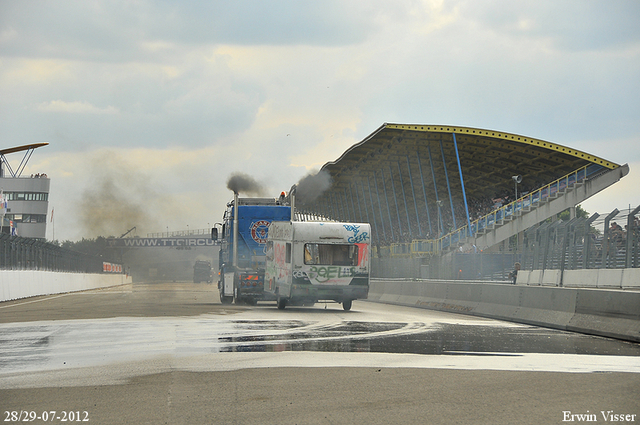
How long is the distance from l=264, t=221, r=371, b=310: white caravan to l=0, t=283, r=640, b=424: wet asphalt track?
25.0 feet

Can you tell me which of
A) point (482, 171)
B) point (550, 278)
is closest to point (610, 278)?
point (550, 278)

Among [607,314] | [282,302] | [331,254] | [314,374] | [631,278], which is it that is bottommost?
[314,374]

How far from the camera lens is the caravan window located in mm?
23562

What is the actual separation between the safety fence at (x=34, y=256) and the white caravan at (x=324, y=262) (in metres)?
13.9

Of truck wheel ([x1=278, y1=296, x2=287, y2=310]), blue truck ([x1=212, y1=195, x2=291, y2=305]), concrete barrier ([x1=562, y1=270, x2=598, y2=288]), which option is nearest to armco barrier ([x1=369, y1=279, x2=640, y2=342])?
concrete barrier ([x1=562, y1=270, x2=598, y2=288])

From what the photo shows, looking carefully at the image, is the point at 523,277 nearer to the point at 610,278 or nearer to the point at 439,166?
the point at 610,278

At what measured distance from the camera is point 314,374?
29.7ft

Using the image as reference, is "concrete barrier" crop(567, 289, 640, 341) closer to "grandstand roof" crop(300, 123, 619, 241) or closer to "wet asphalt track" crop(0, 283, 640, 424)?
"wet asphalt track" crop(0, 283, 640, 424)

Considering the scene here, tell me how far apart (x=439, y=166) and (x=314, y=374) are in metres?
60.4

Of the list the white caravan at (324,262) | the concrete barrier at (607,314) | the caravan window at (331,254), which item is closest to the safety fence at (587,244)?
the concrete barrier at (607,314)

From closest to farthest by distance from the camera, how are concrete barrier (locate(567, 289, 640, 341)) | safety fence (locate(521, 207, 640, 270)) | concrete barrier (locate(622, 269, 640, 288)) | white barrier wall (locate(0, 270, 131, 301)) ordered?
concrete barrier (locate(567, 289, 640, 341)) → concrete barrier (locate(622, 269, 640, 288)) → safety fence (locate(521, 207, 640, 270)) → white barrier wall (locate(0, 270, 131, 301))

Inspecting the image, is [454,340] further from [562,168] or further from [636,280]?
[562,168]

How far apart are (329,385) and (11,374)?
372 centimetres

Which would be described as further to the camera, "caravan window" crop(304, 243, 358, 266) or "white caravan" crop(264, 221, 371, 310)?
"caravan window" crop(304, 243, 358, 266)
